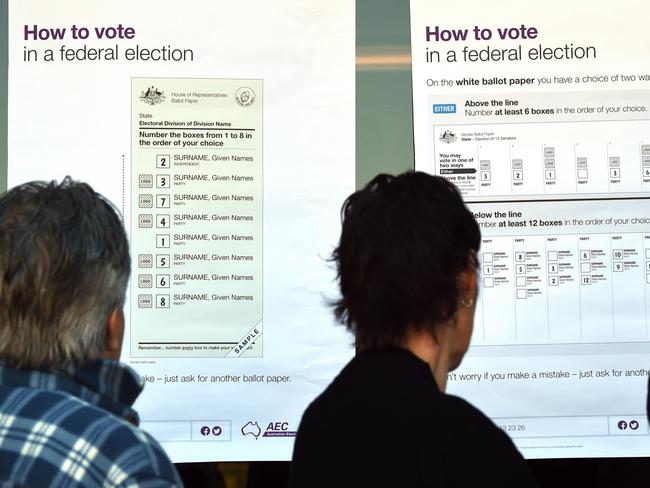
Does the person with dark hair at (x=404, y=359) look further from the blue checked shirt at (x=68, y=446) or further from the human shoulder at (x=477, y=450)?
the blue checked shirt at (x=68, y=446)

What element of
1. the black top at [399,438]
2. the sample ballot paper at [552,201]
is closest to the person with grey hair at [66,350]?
the black top at [399,438]

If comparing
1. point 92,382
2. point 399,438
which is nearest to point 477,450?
point 399,438

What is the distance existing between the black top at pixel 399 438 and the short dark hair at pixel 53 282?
42 cm

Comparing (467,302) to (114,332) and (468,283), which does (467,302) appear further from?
(114,332)

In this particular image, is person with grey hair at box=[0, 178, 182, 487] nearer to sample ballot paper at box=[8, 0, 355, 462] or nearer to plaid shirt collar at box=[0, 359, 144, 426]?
plaid shirt collar at box=[0, 359, 144, 426]

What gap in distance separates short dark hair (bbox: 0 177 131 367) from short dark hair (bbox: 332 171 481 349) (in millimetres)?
441

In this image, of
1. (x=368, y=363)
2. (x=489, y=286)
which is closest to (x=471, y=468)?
(x=368, y=363)

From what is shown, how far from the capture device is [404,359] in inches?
64.5

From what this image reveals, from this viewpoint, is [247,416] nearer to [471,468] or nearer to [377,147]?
[377,147]

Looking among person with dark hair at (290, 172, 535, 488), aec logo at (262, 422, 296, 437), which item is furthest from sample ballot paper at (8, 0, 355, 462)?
person with dark hair at (290, 172, 535, 488)

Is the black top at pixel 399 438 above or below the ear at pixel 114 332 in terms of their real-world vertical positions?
below

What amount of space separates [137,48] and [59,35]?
22 centimetres

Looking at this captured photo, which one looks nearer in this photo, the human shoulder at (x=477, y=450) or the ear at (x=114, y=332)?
the human shoulder at (x=477, y=450)

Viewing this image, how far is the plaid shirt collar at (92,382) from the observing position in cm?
155
